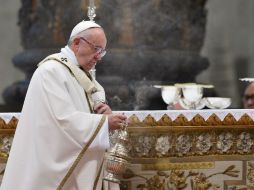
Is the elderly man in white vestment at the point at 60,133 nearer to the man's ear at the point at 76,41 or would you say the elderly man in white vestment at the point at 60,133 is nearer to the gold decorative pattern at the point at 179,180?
the man's ear at the point at 76,41

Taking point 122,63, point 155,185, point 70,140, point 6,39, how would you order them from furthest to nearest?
point 6,39, point 122,63, point 155,185, point 70,140

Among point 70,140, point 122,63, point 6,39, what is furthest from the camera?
point 6,39

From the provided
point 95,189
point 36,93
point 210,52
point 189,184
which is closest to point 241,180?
point 189,184

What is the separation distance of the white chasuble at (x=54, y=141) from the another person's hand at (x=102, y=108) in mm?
120

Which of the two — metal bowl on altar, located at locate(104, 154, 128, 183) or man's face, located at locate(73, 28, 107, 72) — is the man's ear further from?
metal bowl on altar, located at locate(104, 154, 128, 183)

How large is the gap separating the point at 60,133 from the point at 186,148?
3.78 feet

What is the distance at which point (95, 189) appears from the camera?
16.0ft

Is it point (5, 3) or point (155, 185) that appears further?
point (5, 3)

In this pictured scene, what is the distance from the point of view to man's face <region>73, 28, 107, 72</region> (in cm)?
493

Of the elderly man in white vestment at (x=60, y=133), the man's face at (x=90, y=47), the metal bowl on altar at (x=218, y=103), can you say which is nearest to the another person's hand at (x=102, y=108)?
the elderly man in white vestment at (x=60, y=133)

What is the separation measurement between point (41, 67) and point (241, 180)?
172cm

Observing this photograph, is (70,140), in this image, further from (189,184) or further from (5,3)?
(5,3)

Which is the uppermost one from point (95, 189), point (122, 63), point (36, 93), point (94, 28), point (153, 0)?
point (153, 0)

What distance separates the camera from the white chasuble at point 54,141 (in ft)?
15.7
